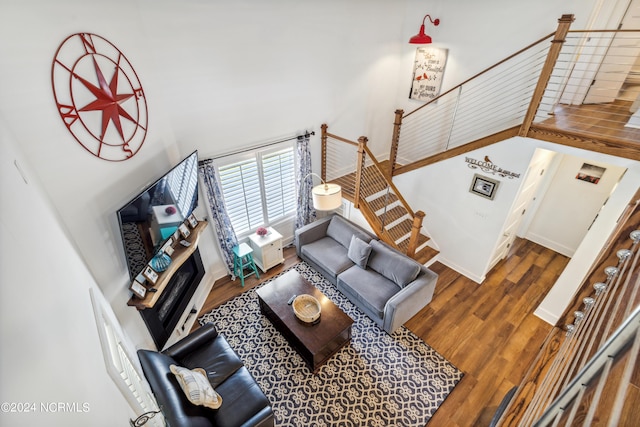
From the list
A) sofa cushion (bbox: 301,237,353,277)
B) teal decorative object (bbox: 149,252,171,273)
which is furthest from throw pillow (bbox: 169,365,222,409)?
sofa cushion (bbox: 301,237,353,277)

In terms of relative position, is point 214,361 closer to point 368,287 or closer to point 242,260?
point 242,260

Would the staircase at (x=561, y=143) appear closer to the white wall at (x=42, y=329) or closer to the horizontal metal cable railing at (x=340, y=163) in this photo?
the horizontal metal cable railing at (x=340, y=163)

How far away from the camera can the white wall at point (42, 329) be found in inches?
34.5

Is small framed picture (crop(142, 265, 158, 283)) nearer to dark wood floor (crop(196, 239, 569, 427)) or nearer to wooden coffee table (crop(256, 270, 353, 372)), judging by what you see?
wooden coffee table (crop(256, 270, 353, 372))

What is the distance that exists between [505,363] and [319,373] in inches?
92.4

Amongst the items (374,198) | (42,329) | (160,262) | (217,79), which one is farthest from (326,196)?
(42,329)

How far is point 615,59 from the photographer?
413cm

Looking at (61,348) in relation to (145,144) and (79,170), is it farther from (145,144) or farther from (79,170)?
(145,144)

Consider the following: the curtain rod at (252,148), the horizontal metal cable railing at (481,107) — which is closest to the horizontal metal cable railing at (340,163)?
the curtain rod at (252,148)

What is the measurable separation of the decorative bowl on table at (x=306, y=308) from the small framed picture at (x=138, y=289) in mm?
1673

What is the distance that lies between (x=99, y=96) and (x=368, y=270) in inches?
151

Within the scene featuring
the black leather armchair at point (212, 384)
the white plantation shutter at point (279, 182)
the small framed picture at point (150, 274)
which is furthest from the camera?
the white plantation shutter at point (279, 182)

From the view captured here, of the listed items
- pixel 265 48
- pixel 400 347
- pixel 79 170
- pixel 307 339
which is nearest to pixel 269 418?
pixel 307 339

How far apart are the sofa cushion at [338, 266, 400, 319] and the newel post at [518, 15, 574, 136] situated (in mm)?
2666
